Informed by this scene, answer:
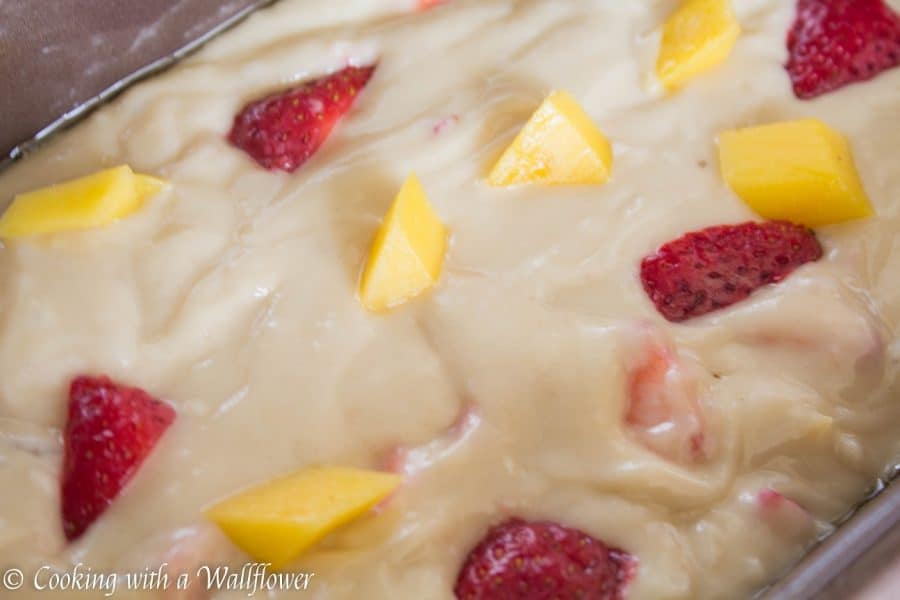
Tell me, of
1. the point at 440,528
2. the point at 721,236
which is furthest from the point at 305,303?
the point at 721,236

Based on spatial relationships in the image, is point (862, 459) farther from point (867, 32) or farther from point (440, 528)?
point (867, 32)

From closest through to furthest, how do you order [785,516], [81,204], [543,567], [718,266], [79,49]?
[543,567] < [785,516] < [718,266] < [81,204] < [79,49]

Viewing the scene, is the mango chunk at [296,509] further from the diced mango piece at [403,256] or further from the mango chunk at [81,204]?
the mango chunk at [81,204]

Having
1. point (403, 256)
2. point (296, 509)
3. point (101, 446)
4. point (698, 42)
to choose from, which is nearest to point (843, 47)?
point (698, 42)

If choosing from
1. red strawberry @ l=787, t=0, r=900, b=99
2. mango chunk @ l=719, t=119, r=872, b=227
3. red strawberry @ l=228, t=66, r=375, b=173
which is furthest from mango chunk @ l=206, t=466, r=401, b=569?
red strawberry @ l=787, t=0, r=900, b=99

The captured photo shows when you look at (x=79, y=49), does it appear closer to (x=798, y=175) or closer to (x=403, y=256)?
(x=403, y=256)

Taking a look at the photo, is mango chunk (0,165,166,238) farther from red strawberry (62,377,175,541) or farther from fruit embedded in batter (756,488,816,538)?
fruit embedded in batter (756,488,816,538)
